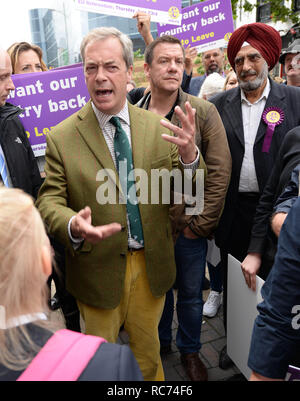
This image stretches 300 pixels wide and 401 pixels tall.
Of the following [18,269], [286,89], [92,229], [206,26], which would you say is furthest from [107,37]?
[206,26]

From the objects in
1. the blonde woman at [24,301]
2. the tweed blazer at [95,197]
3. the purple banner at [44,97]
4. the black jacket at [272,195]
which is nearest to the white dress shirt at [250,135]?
the black jacket at [272,195]

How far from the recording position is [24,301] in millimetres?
947

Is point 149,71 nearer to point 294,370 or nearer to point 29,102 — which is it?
point 29,102

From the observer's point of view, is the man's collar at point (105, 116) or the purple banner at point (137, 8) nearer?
the man's collar at point (105, 116)

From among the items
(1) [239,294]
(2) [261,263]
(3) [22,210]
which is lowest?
(1) [239,294]

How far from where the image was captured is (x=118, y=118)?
2.10 m

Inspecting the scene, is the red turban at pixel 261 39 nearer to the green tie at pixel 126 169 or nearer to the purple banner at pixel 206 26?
the green tie at pixel 126 169

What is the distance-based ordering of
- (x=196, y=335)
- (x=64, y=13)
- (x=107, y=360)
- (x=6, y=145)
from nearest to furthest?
(x=107, y=360) → (x=6, y=145) → (x=196, y=335) → (x=64, y=13)

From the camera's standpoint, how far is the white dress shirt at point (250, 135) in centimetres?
271

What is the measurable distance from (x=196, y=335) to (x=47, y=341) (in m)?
2.13

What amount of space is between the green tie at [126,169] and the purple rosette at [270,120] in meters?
1.09

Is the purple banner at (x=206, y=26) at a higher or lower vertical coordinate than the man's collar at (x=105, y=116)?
higher

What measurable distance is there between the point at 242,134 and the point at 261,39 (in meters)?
0.74

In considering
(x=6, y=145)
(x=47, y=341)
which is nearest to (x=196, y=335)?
(x=6, y=145)
